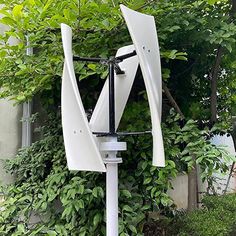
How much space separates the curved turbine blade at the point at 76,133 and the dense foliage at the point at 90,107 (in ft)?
2.26

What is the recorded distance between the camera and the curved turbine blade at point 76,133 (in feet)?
5.00

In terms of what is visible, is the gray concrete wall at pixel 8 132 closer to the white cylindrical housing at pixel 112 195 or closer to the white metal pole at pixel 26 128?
the white metal pole at pixel 26 128

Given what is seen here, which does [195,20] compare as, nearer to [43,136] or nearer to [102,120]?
[102,120]

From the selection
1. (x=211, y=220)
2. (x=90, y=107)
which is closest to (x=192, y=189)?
(x=211, y=220)

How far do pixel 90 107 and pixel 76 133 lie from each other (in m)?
1.49

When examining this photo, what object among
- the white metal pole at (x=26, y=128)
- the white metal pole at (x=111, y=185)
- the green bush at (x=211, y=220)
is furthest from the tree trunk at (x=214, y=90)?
the white metal pole at (x=26, y=128)

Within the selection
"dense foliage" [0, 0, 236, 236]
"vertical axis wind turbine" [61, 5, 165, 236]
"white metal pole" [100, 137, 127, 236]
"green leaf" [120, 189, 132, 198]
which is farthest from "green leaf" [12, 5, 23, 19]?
"green leaf" [120, 189, 132, 198]

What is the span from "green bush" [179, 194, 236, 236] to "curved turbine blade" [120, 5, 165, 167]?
5.50ft

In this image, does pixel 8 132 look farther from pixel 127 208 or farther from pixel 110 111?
pixel 110 111

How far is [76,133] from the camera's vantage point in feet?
5.15

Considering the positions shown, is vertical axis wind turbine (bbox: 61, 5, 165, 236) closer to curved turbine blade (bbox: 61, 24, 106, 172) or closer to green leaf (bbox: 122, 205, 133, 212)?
curved turbine blade (bbox: 61, 24, 106, 172)

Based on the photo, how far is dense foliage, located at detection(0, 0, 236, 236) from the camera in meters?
2.25

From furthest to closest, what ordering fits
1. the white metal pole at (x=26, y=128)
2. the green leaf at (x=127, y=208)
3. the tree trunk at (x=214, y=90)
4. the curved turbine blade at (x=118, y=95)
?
1. the white metal pole at (x=26, y=128)
2. the tree trunk at (x=214, y=90)
3. the green leaf at (x=127, y=208)
4. the curved turbine blade at (x=118, y=95)

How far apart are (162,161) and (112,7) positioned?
1225 mm
